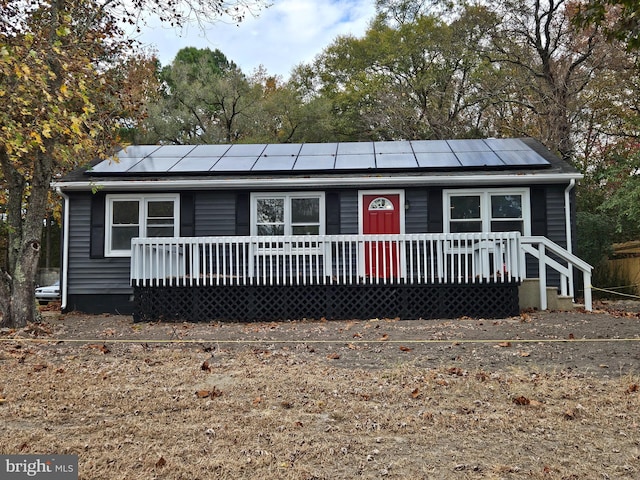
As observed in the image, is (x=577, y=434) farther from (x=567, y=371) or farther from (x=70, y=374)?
(x=70, y=374)

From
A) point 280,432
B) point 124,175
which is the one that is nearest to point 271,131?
point 124,175

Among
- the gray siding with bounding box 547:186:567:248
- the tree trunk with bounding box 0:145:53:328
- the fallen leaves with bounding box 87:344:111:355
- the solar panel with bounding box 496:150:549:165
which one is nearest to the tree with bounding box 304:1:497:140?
the solar panel with bounding box 496:150:549:165

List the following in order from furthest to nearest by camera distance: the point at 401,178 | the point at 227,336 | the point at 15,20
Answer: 1. the point at 401,178
2. the point at 15,20
3. the point at 227,336

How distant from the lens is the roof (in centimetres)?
1114

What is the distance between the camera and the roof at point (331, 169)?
1114cm

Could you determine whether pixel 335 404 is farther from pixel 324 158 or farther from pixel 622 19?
pixel 324 158

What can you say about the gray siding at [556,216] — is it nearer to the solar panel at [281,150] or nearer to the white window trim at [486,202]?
the white window trim at [486,202]

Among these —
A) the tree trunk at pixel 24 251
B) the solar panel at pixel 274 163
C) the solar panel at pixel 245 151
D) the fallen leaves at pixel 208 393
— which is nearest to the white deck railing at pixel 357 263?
the tree trunk at pixel 24 251

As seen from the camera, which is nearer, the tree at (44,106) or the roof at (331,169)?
the tree at (44,106)

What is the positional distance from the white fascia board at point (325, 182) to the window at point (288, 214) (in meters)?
0.34

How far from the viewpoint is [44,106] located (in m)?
8.17

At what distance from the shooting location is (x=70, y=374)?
560 cm

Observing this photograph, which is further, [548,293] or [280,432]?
[548,293]

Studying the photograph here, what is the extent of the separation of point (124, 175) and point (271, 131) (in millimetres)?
16885
